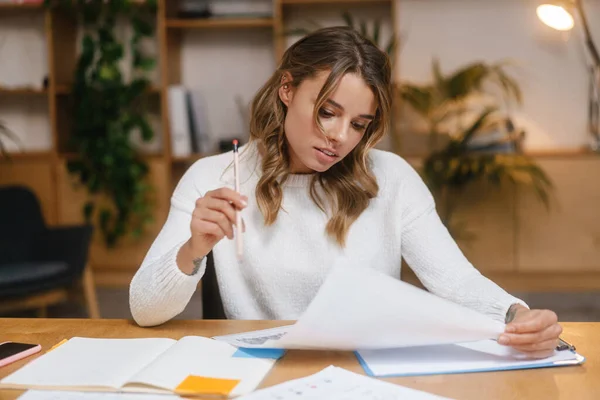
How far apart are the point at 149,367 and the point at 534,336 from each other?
1.87 ft

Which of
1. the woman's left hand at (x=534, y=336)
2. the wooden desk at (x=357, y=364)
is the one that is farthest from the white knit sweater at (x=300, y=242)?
the woman's left hand at (x=534, y=336)

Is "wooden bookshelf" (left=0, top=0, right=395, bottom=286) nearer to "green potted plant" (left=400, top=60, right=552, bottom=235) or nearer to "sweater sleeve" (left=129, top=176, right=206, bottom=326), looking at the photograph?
"green potted plant" (left=400, top=60, right=552, bottom=235)

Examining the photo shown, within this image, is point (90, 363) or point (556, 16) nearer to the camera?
point (90, 363)

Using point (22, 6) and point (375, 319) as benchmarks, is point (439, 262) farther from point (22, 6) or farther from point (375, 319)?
point (22, 6)

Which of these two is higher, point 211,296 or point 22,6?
point 22,6

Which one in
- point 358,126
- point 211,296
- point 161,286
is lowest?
point 211,296

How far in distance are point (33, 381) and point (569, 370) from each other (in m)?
Result: 0.76

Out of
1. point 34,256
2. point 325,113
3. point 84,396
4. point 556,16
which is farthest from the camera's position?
point 556,16

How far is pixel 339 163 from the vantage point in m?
1.55

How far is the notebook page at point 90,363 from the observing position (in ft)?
3.10

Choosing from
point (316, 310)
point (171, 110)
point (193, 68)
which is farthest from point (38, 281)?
point (316, 310)

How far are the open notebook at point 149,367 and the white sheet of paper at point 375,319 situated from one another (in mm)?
71

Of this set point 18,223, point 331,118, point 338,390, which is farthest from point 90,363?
point 18,223

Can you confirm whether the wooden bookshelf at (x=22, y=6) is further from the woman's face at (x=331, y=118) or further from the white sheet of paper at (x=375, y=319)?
the white sheet of paper at (x=375, y=319)
